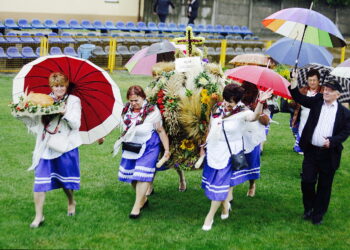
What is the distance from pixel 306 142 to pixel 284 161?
3521 millimetres

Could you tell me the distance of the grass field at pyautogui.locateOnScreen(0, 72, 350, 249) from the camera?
6.02m

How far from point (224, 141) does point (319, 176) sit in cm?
123

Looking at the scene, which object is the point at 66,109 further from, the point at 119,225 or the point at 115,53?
the point at 115,53

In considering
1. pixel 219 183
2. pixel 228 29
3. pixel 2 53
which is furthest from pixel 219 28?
pixel 219 183

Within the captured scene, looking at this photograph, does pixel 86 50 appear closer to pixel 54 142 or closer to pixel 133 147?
pixel 133 147

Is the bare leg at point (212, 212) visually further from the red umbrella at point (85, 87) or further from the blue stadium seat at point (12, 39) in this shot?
the blue stadium seat at point (12, 39)

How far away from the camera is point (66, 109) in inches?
241

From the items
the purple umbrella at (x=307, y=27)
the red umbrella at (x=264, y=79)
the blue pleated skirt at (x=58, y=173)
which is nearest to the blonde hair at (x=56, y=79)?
the blue pleated skirt at (x=58, y=173)

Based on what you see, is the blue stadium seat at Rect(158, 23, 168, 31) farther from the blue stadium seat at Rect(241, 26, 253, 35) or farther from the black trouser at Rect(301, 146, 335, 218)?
the black trouser at Rect(301, 146, 335, 218)

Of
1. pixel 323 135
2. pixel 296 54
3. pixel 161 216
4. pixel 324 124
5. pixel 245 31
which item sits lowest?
pixel 161 216

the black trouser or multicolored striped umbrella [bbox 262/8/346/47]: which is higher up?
multicolored striped umbrella [bbox 262/8/346/47]

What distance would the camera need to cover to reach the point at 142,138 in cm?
661

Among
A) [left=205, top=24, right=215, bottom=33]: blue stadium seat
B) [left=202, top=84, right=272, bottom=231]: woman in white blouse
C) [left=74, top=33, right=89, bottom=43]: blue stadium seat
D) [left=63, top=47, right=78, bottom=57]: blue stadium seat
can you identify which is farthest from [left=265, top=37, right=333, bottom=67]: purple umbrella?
[left=205, top=24, right=215, bottom=33]: blue stadium seat

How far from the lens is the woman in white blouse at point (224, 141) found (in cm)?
631
